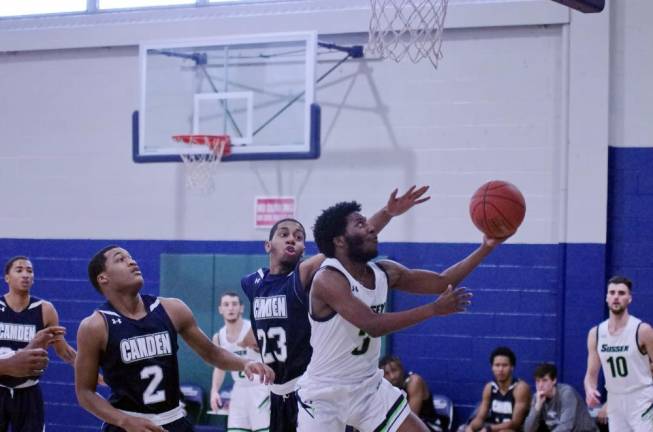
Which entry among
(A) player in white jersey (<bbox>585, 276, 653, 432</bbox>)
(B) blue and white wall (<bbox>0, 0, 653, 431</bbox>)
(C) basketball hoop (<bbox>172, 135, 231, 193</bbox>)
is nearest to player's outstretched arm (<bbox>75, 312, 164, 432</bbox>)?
(A) player in white jersey (<bbox>585, 276, 653, 432</bbox>)

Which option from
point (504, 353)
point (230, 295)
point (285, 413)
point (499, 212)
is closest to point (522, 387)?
point (504, 353)

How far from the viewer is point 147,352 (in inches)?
208

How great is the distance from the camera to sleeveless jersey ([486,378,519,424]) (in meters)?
9.48

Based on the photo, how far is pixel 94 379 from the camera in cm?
523

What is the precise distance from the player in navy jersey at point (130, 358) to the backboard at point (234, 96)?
4.43 metres

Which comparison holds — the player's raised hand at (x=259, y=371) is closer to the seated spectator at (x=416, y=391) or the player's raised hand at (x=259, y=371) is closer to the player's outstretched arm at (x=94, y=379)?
the player's outstretched arm at (x=94, y=379)

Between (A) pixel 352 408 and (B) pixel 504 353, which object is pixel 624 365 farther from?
(A) pixel 352 408

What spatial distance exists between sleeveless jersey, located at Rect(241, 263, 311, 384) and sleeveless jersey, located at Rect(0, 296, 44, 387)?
2665 millimetres

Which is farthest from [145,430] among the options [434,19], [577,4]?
[434,19]

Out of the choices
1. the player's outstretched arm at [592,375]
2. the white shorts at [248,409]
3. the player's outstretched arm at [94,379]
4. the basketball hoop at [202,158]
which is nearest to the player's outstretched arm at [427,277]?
the player's outstretched arm at [94,379]

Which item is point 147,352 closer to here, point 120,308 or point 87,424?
point 120,308

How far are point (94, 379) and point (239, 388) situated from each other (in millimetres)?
3714

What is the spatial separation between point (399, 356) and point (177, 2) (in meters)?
4.51

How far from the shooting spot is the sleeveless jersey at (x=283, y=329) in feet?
21.4
